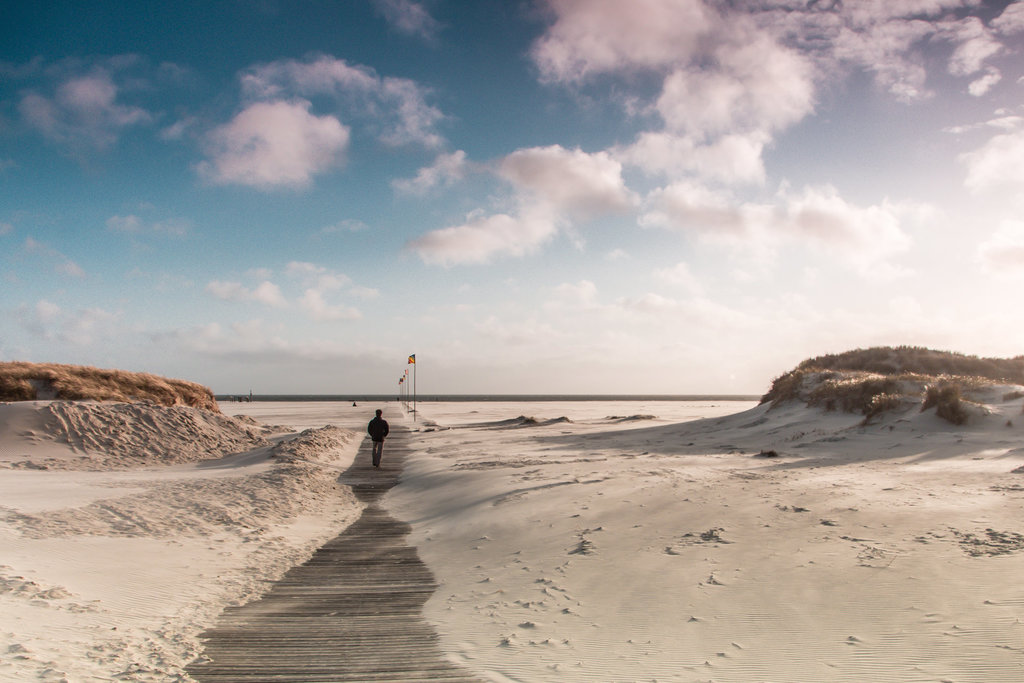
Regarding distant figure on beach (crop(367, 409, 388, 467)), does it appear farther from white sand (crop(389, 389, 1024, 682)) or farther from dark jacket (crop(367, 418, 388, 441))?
white sand (crop(389, 389, 1024, 682))

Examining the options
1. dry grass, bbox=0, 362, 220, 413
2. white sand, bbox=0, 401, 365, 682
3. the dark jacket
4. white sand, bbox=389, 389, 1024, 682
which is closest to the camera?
white sand, bbox=389, 389, 1024, 682

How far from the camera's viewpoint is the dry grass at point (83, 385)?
74.7 feet

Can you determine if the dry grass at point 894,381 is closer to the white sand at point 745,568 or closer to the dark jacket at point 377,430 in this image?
the white sand at point 745,568

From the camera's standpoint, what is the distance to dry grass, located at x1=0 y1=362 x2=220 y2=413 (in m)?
22.8

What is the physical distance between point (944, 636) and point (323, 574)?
6219mm

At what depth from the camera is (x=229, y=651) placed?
479 centimetres

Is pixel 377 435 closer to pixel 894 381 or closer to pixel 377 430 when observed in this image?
pixel 377 430

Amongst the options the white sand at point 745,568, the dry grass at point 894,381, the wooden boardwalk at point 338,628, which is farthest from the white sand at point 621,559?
the dry grass at point 894,381

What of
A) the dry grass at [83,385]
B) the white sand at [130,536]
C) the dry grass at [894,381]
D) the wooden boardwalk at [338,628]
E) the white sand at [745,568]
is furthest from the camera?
the dry grass at [83,385]

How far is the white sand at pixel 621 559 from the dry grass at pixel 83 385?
13099mm

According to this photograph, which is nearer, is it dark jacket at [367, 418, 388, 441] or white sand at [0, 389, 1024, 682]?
white sand at [0, 389, 1024, 682]

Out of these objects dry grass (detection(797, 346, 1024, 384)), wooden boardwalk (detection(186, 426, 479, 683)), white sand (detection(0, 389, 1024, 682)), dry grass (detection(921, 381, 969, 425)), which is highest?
dry grass (detection(797, 346, 1024, 384))

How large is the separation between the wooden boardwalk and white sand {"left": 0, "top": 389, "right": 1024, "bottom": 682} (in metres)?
0.23

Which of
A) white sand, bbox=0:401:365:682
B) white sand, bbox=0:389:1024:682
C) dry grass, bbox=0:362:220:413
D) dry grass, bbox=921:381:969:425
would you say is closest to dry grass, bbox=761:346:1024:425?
dry grass, bbox=921:381:969:425
